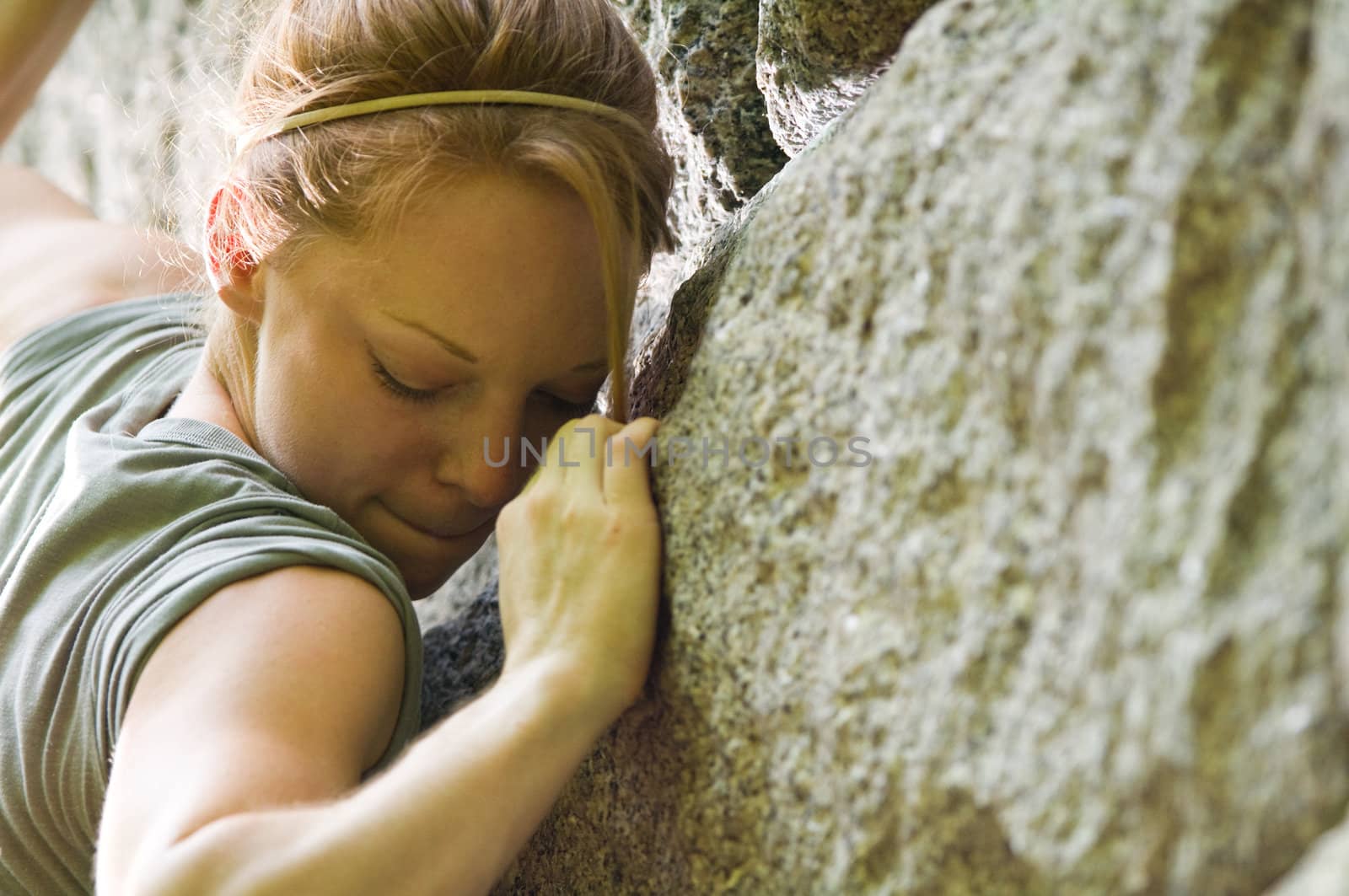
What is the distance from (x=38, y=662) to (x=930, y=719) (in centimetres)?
62

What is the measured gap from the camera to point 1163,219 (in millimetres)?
466

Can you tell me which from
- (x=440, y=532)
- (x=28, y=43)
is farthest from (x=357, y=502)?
(x=28, y=43)

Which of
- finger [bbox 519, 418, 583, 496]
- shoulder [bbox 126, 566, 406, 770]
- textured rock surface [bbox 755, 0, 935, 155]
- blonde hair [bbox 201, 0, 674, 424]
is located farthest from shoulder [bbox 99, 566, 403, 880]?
textured rock surface [bbox 755, 0, 935, 155]

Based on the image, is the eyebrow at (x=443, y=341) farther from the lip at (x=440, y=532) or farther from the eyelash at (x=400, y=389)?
the lip at (x=440, y=532)

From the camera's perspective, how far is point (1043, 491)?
19.9 inches

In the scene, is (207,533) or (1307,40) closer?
(1307,40)

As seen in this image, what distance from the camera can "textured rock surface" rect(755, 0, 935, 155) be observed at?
82 centimetres

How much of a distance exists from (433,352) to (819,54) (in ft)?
1.18

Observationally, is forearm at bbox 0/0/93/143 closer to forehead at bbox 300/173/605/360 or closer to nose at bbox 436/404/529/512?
forehead at bbox 300/173/605/360

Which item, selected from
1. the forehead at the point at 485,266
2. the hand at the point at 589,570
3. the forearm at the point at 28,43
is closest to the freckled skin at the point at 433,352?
the forehead at the point at 485,266

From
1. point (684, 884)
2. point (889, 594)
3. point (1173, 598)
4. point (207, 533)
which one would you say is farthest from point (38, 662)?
point (1173, 598)

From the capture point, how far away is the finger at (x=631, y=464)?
75 centimetres

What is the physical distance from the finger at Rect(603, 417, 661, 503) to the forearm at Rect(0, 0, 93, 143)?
45.5 inches

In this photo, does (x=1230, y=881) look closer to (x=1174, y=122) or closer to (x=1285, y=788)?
(x=1285, y=788)
